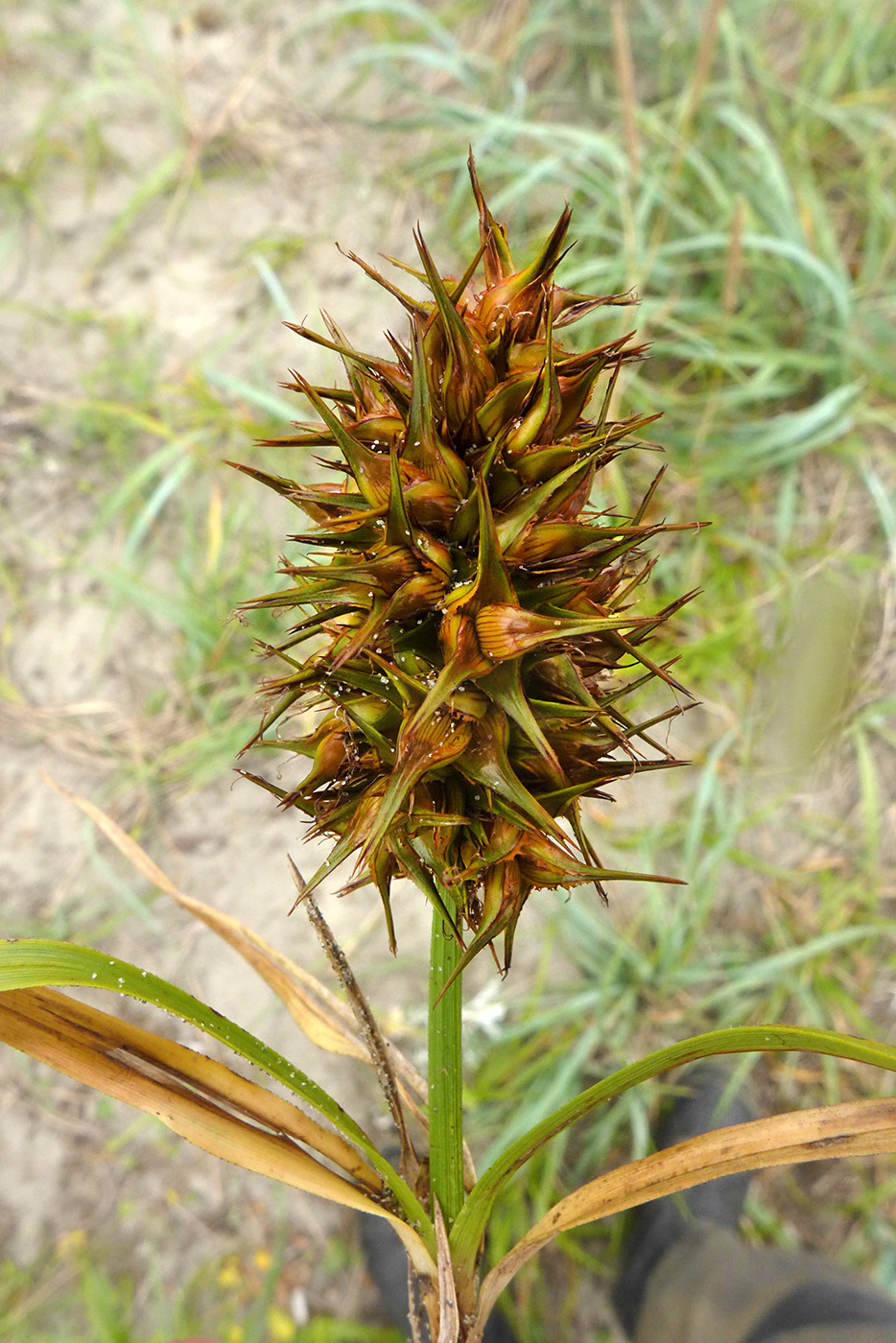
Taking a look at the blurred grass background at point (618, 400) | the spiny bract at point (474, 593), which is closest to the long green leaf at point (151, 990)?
the spiny bract at point (474, 593)

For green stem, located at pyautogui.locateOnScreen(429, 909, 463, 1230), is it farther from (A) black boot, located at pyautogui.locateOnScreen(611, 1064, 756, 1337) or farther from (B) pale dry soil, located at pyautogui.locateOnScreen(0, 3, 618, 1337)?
(A) black boot, located at pyautogui.locateOnScreen(611, 1064, 756, 1337)

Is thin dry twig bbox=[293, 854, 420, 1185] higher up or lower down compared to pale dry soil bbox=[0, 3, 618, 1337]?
lower down

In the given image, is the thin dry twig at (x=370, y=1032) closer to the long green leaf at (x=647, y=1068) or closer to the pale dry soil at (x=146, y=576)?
the long green leaf at (x=647, y=1068)

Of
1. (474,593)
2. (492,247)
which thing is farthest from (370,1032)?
(492,247)

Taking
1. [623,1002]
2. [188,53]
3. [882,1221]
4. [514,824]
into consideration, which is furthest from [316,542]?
[188,53]

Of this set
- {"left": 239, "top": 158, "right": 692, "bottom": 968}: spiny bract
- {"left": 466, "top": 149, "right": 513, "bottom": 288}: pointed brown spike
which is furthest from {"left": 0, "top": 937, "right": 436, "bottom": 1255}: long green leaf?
{"left": 466, "top": 149, "right": 513, "bottom": 288}: pointed brown spike

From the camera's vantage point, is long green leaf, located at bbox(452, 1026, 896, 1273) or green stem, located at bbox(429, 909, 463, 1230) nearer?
long green leaf, located at bbox(452, 1026, 896, 1273)
